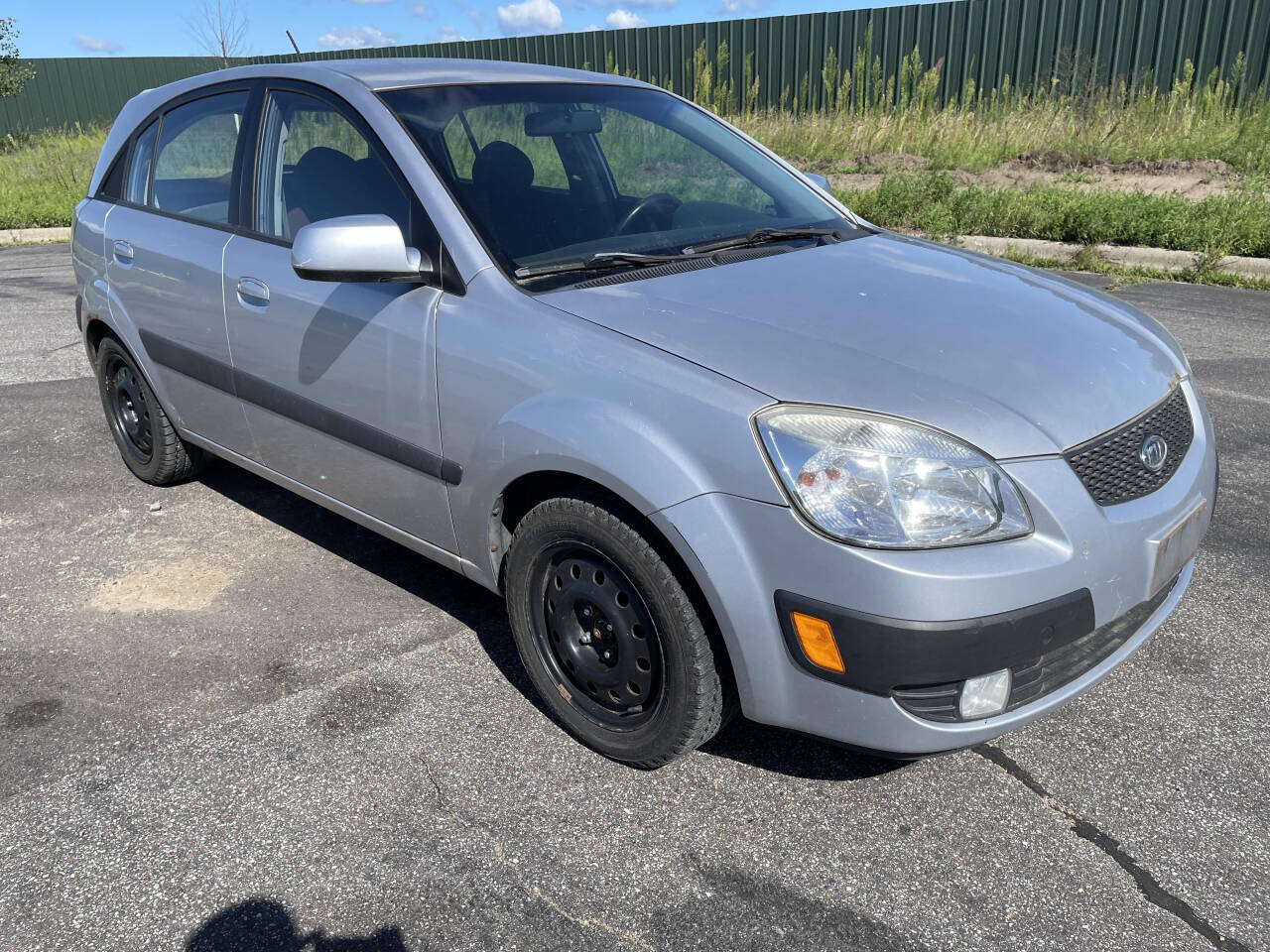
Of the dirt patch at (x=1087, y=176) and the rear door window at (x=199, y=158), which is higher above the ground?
the rear door window at (x=199, y=158)

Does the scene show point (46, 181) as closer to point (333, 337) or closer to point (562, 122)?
point (562, 122)

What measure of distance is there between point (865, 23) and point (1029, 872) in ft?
58.8

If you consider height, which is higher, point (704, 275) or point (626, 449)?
point (704, 275)

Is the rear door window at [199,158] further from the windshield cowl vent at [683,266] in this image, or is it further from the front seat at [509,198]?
the windshield cowl vent at [683,266]

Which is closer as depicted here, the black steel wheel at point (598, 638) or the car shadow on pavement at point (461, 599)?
the black steel wheel at point (598, 638)

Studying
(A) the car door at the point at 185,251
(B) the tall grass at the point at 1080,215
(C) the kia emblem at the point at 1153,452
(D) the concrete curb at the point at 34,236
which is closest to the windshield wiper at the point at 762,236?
(C) the kia emblem at the point at 1153,452

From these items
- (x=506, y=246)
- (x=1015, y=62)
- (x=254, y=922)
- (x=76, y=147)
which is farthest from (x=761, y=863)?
(x=76, y=147)

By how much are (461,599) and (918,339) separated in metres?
1.86

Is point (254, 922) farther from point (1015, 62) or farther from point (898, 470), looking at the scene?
point (1015, 62)

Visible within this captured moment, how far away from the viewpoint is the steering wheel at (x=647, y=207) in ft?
10.1

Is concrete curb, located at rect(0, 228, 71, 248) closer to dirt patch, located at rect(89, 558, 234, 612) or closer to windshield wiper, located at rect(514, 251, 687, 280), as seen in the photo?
dirt patch, located at rect(89, 558, 234, 612)

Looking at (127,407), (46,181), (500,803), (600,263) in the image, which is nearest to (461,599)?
(500,803)

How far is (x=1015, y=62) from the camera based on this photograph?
51.9 feet

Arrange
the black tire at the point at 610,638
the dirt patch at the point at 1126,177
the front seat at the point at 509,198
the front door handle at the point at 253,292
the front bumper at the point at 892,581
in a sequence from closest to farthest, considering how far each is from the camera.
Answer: the front bumper at the point at 892,581
the black tire at the point at 610,638
the front seat at the point at 509,198
the front door handle at the point at 253,292
the dirt patch at the point at 1126,177
